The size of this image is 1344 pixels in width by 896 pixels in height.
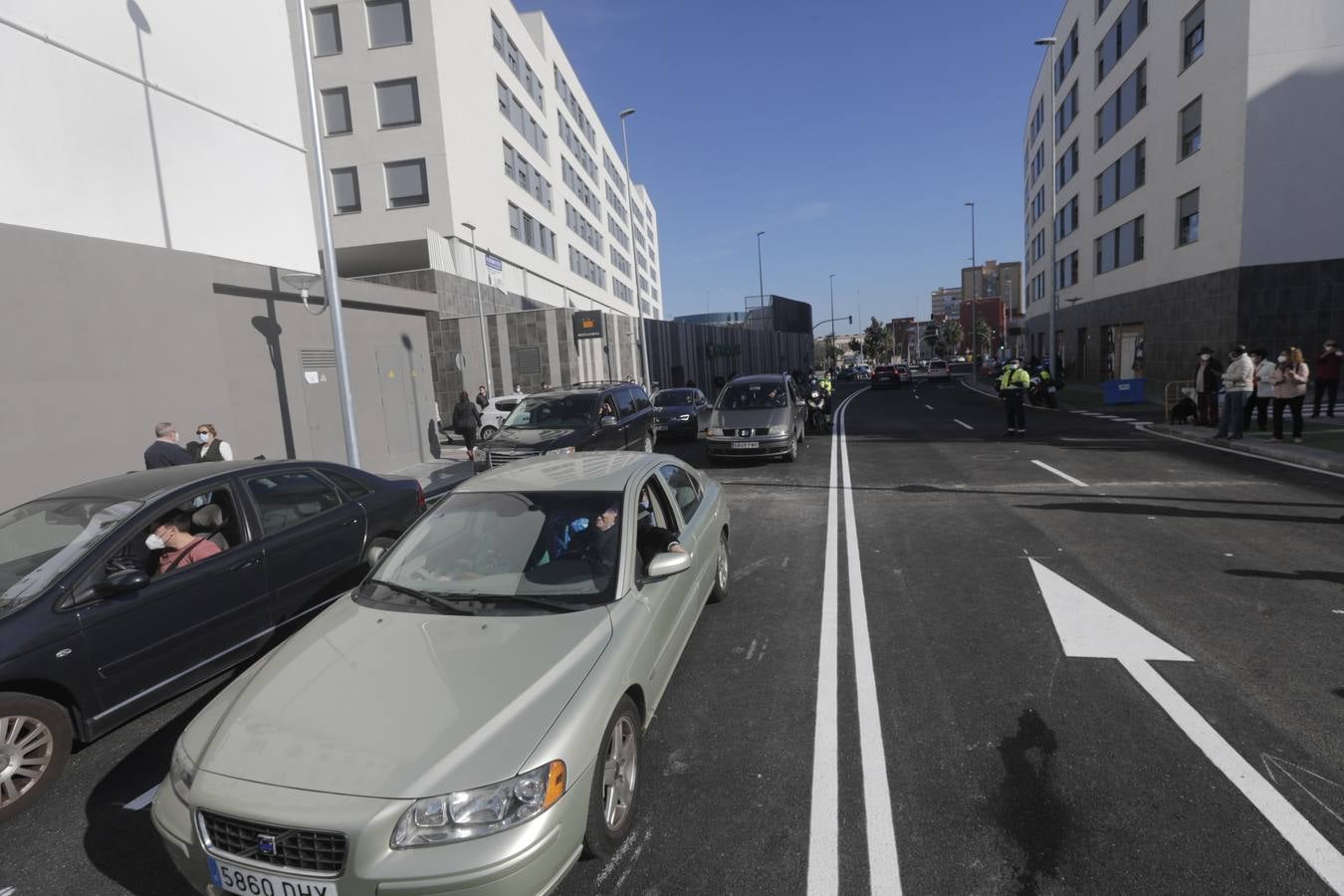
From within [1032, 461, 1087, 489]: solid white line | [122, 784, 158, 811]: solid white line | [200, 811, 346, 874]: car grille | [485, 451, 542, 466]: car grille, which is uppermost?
[485, 451, 542, 466]: car grille

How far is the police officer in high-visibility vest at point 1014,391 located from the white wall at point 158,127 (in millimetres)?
15451

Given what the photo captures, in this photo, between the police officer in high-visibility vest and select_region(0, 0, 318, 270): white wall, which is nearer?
select_region(0, 0, 318, 270): white wall

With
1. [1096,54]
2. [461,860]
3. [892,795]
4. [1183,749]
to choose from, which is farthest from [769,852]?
[1096,54]

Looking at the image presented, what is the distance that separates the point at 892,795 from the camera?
3.13 metres

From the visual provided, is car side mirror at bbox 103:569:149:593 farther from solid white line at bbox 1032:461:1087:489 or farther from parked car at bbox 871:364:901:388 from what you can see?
parked car at bbox 871:364:901:388

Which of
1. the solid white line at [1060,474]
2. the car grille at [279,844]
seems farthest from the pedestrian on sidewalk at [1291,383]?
the car grille at [279,844]

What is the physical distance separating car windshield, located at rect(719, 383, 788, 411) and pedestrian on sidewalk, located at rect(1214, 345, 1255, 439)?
769 cm

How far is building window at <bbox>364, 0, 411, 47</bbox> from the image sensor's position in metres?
25.7

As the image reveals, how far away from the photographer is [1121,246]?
29828 millimetres

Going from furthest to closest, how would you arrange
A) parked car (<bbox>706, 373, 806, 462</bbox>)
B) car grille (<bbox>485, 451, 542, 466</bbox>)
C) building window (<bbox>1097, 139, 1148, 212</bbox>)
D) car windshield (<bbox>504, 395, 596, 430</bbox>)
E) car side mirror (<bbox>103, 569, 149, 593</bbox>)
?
building window (<bbox>1097, 139, 1148, 212</bbox>), parked car (<bbox>706, 373, 806, 462</bbox>), car windshield (<bbox>504, 395, 596, 430</bbox>), car grille (<bbox>485, 451, 542, 466</bbox>), car side mirror (<bbox>103, 569, 149, 593</bbox>)

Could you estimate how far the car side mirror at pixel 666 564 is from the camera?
11.3 ft

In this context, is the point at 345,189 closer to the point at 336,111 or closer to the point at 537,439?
the point at 336,111

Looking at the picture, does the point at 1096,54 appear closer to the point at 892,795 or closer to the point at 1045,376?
the point at 1045,376

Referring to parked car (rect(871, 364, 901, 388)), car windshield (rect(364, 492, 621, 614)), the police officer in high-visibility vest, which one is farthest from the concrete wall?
parked car (rect(871, 364, 901, 388))
